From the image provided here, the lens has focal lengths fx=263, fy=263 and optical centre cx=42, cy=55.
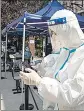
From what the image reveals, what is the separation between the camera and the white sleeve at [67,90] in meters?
1.68

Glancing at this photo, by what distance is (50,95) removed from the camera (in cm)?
175

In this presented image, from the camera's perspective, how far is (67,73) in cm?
191

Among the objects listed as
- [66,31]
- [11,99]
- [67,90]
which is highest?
[66,31]

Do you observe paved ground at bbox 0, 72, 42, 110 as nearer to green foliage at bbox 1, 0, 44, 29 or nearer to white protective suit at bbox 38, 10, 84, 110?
white protective suit at bbox 38, 10, 84, 110

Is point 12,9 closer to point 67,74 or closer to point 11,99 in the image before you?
point 11,99

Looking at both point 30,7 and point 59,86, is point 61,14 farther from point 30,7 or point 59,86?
point 30,7

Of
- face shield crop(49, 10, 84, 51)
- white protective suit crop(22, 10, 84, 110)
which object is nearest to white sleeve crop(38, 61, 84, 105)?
white protective suit crop(22, 10, 84, 110)

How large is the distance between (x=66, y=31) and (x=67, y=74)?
37 centimetres

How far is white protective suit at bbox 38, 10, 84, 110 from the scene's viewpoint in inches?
66.7

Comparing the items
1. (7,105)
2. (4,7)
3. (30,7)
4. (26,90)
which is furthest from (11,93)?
(30,7)

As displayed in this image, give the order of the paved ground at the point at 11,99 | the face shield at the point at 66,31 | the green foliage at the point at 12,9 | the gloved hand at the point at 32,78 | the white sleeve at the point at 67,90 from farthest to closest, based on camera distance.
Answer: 1. the green foliage at the point at 12,9
2. the paved ground at the point at 11,99
3. the face shield at the point at 66,31
4. the gloved hand at the point at 32,78
5. the white sleeve at the point at 67,90

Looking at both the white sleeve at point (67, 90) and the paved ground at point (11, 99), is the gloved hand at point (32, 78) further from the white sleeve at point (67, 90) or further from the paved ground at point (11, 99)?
the paved ground at point (11, 99)

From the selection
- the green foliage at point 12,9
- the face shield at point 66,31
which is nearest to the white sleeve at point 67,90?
the face shield at point 66,31

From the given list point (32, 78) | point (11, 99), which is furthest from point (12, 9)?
point (32, 78)
